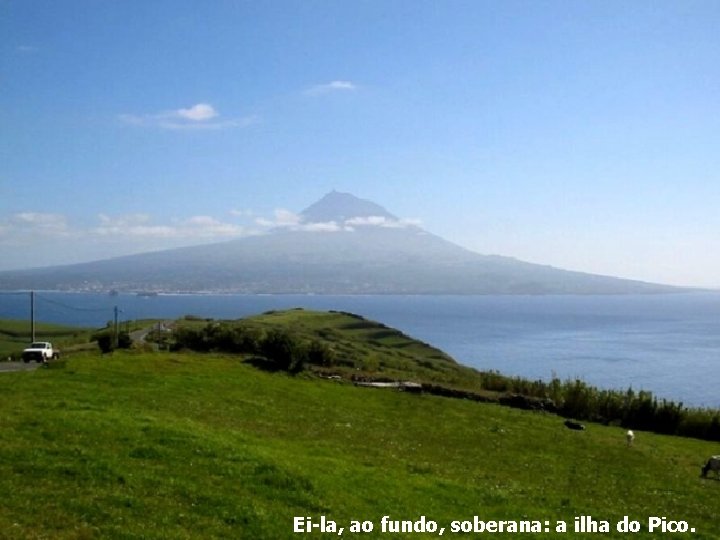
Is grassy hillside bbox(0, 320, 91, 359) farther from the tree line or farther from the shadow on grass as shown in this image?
the shadow on grass

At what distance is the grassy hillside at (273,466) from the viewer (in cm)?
1062

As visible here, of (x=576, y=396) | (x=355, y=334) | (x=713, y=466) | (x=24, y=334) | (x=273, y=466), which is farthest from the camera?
(x=355, y=334)

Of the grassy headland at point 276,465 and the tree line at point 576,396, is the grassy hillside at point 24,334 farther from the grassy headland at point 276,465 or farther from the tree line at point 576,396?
the grassy headland at point 276,465

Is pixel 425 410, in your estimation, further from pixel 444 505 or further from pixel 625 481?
pixel 444 505

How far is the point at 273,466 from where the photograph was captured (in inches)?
529

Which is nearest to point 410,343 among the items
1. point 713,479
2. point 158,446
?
point 713,479

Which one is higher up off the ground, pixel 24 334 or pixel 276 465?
pixel 276 465

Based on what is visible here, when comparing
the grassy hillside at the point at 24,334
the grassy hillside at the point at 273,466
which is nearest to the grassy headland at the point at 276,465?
the grassy hillside at the point at 273,466

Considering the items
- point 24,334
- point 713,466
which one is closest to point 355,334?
point 24,334

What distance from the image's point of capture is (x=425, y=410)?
31984 millimetres

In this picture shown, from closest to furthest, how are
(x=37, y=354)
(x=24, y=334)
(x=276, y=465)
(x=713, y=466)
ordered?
1. (x=276, y=465)
2. (x=713, y=466)
3. (x=37, y=354)
4. (x=24, y=334)

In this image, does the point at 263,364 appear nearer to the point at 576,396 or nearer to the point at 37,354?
the point at 37,354

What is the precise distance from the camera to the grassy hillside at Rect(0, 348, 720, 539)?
1062 centimetres

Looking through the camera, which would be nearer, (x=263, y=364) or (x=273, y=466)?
(x=273, y=466)
